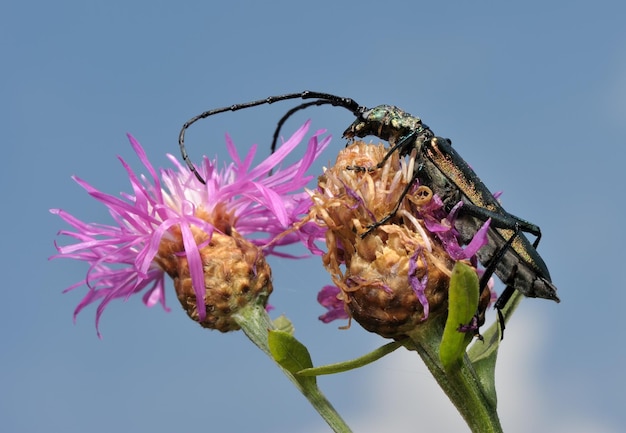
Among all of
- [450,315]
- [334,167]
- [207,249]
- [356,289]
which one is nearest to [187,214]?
[207,249]

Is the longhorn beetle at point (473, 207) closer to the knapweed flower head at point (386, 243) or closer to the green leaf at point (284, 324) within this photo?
the knapweed flower head at point (386, 243)

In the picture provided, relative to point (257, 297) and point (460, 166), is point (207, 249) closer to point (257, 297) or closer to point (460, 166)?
point (257, 297)

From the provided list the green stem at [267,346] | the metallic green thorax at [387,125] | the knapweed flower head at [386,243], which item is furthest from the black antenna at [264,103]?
the green stem at [267,346]

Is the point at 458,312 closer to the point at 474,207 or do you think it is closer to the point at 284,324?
the point at 474,207

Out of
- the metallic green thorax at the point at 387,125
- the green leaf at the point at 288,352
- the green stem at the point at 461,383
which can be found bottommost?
the green stem at the point at 461,383

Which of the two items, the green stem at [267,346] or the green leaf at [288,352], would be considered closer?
the green leaf at [288,352]

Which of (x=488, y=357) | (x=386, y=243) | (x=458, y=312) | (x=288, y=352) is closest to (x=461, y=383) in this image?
(x=488, y=357)
